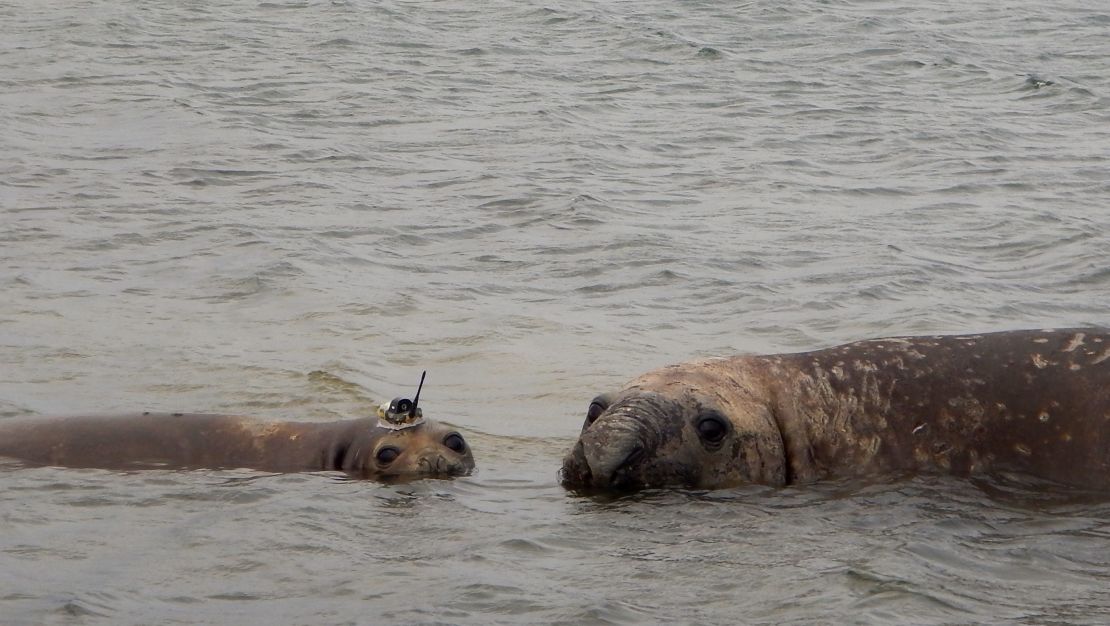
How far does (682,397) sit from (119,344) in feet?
14.0

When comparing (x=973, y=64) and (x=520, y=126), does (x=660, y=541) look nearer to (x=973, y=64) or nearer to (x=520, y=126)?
(x=520, y=126)

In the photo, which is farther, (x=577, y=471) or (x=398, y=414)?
(x=398, y=414)

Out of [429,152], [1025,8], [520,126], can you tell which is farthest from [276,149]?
[1025,8]

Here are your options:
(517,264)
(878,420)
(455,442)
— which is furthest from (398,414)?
(517,264)

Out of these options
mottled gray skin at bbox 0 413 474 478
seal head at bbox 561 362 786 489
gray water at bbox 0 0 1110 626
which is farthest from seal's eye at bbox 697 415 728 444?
mottled gray skin at bbox 0 413 474 478

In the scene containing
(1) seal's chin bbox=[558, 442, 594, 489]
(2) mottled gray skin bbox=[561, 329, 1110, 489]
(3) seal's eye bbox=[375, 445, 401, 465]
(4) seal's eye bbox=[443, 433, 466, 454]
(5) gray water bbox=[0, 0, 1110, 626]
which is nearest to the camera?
(5) gray water bbox=[0, 0, 1110, 626]

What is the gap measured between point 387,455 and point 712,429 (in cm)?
160

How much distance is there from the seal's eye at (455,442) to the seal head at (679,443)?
22.8 inches

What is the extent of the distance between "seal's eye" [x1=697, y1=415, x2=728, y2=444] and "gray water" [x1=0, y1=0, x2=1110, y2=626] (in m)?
0.32

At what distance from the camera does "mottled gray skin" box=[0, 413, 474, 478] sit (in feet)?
27.4

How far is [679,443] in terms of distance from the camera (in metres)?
8.12

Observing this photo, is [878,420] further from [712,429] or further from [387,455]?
[387,455]

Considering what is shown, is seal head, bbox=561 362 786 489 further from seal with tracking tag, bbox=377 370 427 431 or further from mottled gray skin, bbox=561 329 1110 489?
seal with tracking tag, bbox=377 370 427 431

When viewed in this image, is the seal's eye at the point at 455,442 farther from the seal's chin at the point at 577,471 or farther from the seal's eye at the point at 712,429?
the seal's eye at the point at 712,429
